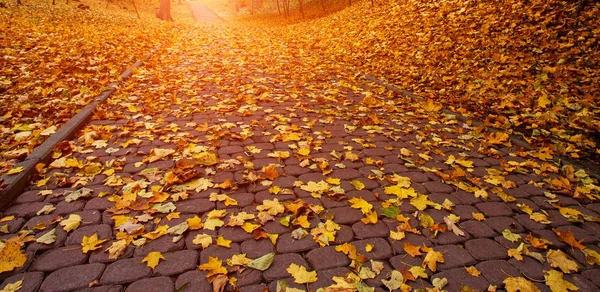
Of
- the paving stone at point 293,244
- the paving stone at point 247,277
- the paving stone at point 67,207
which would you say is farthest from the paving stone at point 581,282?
the paving stone at point 67,207

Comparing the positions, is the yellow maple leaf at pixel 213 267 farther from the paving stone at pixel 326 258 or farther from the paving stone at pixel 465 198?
the paving stone at pixel 465 198

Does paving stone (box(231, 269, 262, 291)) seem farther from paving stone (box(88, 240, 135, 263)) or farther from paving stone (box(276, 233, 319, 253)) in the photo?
paving stone (box(88, 240, 135, 263))

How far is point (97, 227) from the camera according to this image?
7.96 ft

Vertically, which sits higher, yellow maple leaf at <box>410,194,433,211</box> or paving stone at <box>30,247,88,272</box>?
paving stone at <box>30,247,88,272</box>

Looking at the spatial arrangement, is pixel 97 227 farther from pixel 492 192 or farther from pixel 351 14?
pixel 351 14

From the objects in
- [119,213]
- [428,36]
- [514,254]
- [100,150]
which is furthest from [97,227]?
[428,36]

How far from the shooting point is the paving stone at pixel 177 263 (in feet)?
6.84

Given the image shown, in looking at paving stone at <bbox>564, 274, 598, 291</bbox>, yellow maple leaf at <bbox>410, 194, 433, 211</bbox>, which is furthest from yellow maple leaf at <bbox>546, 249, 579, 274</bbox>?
yellow maple leaf at <bbox>410, 194, 433, 211</bbox>

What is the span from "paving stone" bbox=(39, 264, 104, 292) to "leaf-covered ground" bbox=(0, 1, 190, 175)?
1.72 metres

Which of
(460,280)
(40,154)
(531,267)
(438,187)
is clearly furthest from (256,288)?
(40,154)

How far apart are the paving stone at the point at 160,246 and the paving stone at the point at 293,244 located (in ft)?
2.43

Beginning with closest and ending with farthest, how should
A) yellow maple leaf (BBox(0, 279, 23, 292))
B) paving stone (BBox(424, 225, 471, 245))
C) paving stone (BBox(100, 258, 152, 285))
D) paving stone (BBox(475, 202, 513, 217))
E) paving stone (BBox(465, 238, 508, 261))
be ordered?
yellow maple leaf (BBox(0, 279, 23, 292))
paving stone (BBox(100, 258, 152, 285))
paving stone (BBox(465, 238, 508, 261))
paving stone (BBox(424, 225, 471, 245))
paving stone (BBox(475, 202, 513, 217))

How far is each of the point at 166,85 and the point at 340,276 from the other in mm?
5554

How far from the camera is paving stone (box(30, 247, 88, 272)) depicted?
207cm
